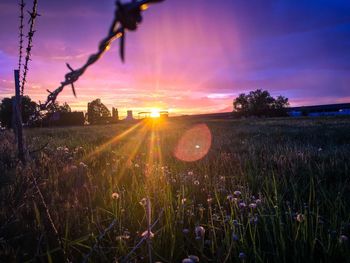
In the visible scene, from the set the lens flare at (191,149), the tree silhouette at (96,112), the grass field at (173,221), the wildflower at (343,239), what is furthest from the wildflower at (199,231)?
the tree silhouette at (96,112)

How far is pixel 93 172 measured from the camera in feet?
19.6

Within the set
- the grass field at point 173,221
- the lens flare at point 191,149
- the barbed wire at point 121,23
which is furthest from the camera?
the lens flare at point 191,149

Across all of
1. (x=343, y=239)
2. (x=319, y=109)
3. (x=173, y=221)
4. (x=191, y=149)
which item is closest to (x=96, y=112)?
(x=319, y=109)

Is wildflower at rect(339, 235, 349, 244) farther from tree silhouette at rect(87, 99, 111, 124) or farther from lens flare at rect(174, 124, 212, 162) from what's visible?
tree silhouette at rect(87, 99, 111, 124)

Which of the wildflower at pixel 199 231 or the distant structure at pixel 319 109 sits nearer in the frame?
the wildflower at pixel 199 231

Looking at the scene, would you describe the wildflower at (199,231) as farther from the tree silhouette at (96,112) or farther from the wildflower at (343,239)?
the tree silhouette at (96,112)

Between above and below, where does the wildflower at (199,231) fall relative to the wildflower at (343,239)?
above


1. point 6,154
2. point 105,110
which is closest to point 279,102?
point 105,110

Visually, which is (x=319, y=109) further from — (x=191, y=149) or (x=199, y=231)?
(x=199, y=231)

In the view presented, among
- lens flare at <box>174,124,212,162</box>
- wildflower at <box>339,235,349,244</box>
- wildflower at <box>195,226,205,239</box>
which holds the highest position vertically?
wildflower at <box>195,226,205,239</box>

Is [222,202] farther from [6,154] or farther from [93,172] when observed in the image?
[6,154]

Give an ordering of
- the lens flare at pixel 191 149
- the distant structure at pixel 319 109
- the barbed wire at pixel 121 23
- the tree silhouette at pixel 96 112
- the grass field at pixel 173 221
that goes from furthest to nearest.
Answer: the distant structure at pixel 319 109 < the tree silhouette at pixel 96 112 < the lens flare at pixel 191 149 < the grass field at pixel 173 221 < the barbed wire at pixel 121 23

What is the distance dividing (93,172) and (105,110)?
9221cm

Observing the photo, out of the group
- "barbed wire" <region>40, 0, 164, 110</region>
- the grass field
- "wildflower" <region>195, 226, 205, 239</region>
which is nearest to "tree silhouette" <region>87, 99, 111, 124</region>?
the grass field
